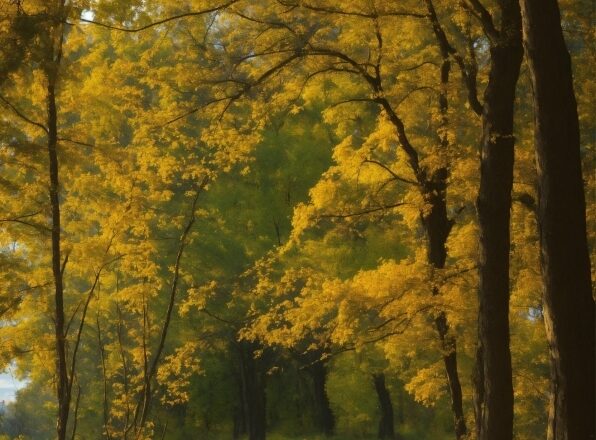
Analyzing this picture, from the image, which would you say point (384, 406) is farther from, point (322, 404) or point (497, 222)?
point (497, 222)

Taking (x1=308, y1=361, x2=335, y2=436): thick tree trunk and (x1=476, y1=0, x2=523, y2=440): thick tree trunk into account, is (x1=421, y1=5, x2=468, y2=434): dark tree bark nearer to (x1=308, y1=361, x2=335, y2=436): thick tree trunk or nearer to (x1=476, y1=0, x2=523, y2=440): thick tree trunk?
(x1=476, y1=0, x2=523, y2=440): thick tree trunk

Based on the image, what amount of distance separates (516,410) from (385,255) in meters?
5.27

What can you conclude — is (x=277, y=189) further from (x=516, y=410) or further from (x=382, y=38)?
(x=382, y=38)

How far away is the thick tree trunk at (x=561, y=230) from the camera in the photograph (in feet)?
18.7

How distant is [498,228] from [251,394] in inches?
774

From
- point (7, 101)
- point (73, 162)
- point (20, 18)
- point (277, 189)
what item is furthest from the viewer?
point (277, 189)

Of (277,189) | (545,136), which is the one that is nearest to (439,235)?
(545,136)

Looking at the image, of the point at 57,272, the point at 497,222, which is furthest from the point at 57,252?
the point at 497,222

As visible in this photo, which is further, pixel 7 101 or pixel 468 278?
pixel 468 278

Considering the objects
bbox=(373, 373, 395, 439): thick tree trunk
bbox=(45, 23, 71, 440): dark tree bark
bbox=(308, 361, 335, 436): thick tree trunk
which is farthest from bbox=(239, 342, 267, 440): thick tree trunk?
bbox=(45, 23, 71, 440): dark tree bark

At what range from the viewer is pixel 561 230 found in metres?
5.88

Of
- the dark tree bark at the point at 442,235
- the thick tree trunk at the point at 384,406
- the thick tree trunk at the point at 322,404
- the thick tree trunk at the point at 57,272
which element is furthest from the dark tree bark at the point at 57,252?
the thick tree trunk at the point at 322,404

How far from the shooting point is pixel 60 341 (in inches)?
396

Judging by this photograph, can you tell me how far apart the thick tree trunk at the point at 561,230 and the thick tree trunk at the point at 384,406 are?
61.5 feet
